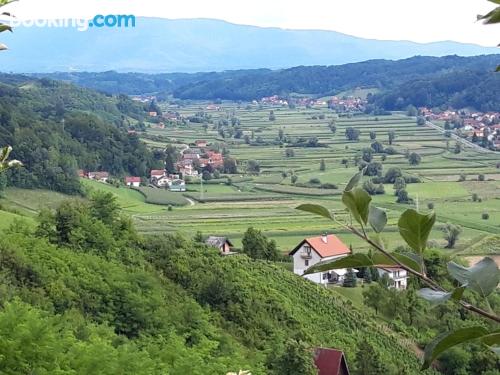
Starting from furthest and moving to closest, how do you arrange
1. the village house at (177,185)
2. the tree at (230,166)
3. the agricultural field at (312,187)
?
the tree at (230,166), the village house at (177,185), the agricultural field at (312,187)

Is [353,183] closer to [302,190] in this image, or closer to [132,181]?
[302,190]

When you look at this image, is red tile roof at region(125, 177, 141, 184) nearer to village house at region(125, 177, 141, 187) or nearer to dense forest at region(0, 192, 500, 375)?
village house at region(125, 177, 141, 187)

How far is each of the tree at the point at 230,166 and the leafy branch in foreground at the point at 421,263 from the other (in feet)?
119

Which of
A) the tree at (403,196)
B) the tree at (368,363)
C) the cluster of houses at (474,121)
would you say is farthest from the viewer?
the cluster of houses at (474,121)

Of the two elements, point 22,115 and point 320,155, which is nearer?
point 22,115

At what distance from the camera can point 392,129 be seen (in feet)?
170

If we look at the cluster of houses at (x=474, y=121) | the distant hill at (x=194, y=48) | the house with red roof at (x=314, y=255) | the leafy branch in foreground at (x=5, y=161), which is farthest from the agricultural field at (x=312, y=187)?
the distant hill at (x=194, y=48)

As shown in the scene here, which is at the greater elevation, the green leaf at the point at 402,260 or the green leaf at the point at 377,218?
the green leaf at the point at 377,218

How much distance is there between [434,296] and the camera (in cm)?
73

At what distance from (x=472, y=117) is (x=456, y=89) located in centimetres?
583

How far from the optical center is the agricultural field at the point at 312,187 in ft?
81.5

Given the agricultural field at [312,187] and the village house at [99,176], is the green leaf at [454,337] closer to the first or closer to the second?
the agricultural field at [312,187]

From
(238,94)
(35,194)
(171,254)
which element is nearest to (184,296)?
(171,254)

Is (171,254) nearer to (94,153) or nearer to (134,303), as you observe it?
(134,303)
